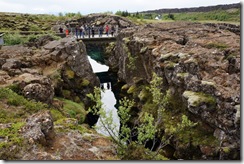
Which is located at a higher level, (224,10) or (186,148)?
(224,10)

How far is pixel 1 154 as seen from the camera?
12.7 m

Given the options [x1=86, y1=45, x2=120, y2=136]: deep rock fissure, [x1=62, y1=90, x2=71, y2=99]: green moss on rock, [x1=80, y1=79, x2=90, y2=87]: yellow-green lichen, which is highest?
[x1=80, y1=79, x2=90, y2=87]: yellow-green lichen

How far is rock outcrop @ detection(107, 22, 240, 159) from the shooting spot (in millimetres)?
18500

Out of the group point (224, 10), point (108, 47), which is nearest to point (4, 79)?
point (108, 47)

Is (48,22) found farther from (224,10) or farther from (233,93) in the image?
(233,93)

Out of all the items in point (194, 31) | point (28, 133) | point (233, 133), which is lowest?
point (233, 133)

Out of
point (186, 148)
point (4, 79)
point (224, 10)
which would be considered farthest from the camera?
point (224, 10)

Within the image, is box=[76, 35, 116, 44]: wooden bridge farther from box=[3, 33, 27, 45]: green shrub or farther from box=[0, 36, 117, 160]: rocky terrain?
box=[3, 33, 27, 45]: green shrub

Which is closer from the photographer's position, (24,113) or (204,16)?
(24,113)

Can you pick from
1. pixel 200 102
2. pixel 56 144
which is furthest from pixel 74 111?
pixel 56 144

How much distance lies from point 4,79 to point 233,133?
1733 centimetres

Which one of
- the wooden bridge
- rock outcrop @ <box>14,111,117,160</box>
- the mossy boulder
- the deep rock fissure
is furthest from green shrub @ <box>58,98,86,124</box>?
the wooden bridge

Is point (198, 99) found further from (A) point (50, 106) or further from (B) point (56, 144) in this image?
(A) point (50, 106)

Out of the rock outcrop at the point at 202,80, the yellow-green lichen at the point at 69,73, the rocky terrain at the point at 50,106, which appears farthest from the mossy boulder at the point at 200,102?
the yellow-green lichen at the point at 69,73
